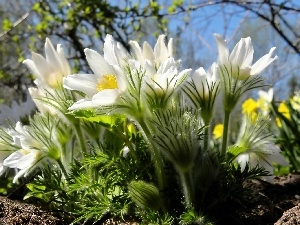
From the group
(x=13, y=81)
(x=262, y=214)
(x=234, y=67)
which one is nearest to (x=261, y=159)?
(x=262, y=214)

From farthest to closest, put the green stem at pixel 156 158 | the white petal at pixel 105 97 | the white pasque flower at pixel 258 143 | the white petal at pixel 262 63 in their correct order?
the white pasque flower at pixel 258 143 → the white petal at pixel 262 63 → the green stem at pixel 156 158 → the white petal at pixel 105 97

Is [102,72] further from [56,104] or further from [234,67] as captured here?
[234,67]

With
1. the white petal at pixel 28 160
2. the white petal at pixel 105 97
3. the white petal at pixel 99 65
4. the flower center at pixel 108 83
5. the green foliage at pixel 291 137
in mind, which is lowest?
the green foliage at pixel 291 137

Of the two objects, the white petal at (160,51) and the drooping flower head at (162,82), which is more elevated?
the white petal at (160,51)

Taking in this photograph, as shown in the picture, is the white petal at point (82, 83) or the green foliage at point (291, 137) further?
the green foliage at point (291, 137)

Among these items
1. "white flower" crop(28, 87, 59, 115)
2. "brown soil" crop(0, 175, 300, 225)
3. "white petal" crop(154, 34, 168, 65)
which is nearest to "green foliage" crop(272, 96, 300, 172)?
"brown soil" crop(0, 175, 300, 225)

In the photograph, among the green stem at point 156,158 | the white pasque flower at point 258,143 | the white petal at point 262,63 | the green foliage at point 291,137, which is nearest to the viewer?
the green stem at point 156,158

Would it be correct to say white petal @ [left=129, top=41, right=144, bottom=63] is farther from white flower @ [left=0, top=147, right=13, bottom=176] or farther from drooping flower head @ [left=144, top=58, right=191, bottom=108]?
white flower @ [left=0, top=147, right=13, bottom=176]

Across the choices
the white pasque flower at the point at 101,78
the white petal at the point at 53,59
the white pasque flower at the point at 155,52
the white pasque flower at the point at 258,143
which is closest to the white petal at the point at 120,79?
the white pasque flower at the point at 101,78

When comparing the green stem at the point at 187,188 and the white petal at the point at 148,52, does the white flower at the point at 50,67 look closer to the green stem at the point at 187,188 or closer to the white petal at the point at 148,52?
the white petal at the point at 148,52
